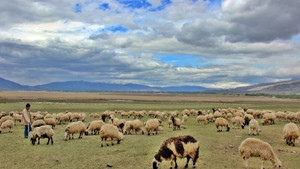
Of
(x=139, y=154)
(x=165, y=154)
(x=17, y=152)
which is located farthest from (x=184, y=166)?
(x=17, y=152)

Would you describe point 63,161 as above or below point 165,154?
below

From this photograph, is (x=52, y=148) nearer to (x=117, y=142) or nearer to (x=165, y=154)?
(x=117, y=142)

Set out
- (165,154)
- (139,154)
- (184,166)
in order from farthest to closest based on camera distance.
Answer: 1. (139,154)
2. (184,166)
3. (165,154)

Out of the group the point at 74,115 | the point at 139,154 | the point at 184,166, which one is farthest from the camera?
the point at 74,115

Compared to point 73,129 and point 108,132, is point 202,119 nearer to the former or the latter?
point 108,132

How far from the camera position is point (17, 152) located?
528 inches

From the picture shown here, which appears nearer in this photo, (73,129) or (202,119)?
(73,129)

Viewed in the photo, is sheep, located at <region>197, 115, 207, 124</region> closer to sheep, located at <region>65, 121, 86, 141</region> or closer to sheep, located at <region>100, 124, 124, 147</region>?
sheep, located at <region>100, 124, 124, 147</region>

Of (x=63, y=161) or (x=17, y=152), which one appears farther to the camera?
(x=17, y=152)

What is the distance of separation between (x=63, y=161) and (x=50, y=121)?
36.5ft

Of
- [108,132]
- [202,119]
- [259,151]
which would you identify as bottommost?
[202,119]

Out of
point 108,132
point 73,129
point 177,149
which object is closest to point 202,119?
point 108,132

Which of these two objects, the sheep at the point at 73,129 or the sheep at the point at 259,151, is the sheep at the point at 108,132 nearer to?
the sheep at the point at 73,129

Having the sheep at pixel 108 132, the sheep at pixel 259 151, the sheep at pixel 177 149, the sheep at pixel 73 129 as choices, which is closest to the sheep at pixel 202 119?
the sheep at pixel 108 132
